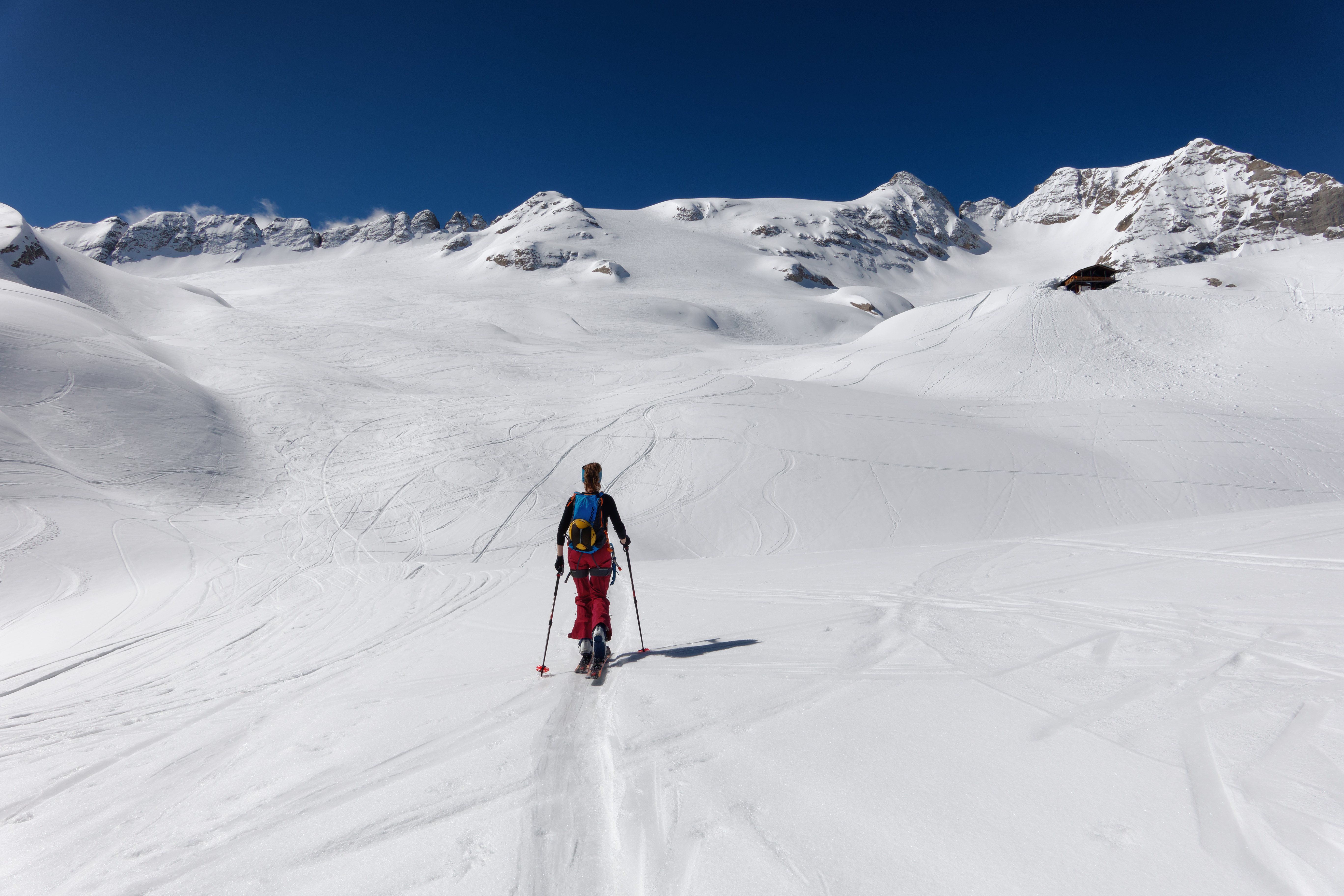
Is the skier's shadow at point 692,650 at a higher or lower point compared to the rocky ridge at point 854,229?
lower

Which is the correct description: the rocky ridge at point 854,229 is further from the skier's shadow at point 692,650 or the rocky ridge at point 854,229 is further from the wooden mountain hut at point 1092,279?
the skier's shadow at point 692,650

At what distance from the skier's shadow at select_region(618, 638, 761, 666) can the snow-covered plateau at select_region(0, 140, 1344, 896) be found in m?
0.07

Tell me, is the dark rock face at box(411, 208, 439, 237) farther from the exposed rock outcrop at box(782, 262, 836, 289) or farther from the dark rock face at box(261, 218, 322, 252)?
the exposed rock outcrop at box(782, 262, 836, 289)

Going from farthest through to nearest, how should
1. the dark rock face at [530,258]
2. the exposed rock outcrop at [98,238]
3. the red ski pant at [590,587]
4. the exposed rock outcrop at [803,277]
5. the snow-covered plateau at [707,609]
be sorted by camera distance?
1. the exposed rock outcrop at [98,238]
2. the exposed rock outcrop at [803,277]
3. the dark rock face at [530,258]
4. the red ski pant at [590,587]
5. the snow-covered plateau at [707,609]

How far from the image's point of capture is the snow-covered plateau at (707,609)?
8.05 ft

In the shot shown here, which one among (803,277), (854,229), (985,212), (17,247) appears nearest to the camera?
(17,247)

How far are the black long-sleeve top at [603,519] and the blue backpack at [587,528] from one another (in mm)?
12

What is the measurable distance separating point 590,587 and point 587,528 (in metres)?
0.54

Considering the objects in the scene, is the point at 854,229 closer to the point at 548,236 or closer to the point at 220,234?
the point at 548,236

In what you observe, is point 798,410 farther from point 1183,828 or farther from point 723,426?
point 1183,828

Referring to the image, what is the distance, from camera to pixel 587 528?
4.95 metres

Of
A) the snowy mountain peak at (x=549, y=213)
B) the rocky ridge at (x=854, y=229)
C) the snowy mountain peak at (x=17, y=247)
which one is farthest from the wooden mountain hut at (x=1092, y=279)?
the snowy mountain peak at (x=549, y=213)

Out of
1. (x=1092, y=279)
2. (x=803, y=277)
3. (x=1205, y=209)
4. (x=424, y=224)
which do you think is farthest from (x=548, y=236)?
(x=1205, y=209)

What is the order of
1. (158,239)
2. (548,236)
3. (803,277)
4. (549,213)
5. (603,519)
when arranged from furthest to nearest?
1. (158,239)
2. (549,213)
3. (548,236)
4. (803,277)
5. (603,519)
